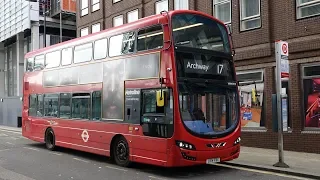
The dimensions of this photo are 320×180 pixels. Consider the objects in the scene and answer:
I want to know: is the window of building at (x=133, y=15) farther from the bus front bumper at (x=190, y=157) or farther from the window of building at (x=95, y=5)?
the bus front bumper at (x=190, y=157)

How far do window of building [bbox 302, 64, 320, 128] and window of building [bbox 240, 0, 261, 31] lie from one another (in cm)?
288

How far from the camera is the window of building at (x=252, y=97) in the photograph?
1466 cm

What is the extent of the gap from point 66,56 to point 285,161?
326 inches

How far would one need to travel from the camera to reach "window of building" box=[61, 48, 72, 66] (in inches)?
542

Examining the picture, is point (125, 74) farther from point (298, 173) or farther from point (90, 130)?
point (298, 173)

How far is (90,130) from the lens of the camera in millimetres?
12273

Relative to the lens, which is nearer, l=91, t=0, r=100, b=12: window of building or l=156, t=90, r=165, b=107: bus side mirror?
l=156, t=90, r=165, b=107: bus side mirror

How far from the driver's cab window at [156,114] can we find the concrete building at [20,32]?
86.9 ft

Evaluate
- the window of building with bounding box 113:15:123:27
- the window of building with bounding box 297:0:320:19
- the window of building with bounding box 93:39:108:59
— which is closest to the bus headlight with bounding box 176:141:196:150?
the window of building with bounding box 93:39:108:59

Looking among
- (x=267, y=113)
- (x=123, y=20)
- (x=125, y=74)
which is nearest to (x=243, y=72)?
(x=267, y=113)

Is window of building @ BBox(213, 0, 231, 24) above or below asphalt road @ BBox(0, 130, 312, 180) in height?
above

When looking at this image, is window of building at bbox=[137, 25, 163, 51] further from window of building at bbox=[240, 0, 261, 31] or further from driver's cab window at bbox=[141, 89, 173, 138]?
window of building at bbox=[240, 0, 261, 31]

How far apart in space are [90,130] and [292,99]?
7.04 m

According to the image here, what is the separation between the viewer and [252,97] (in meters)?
14.9
